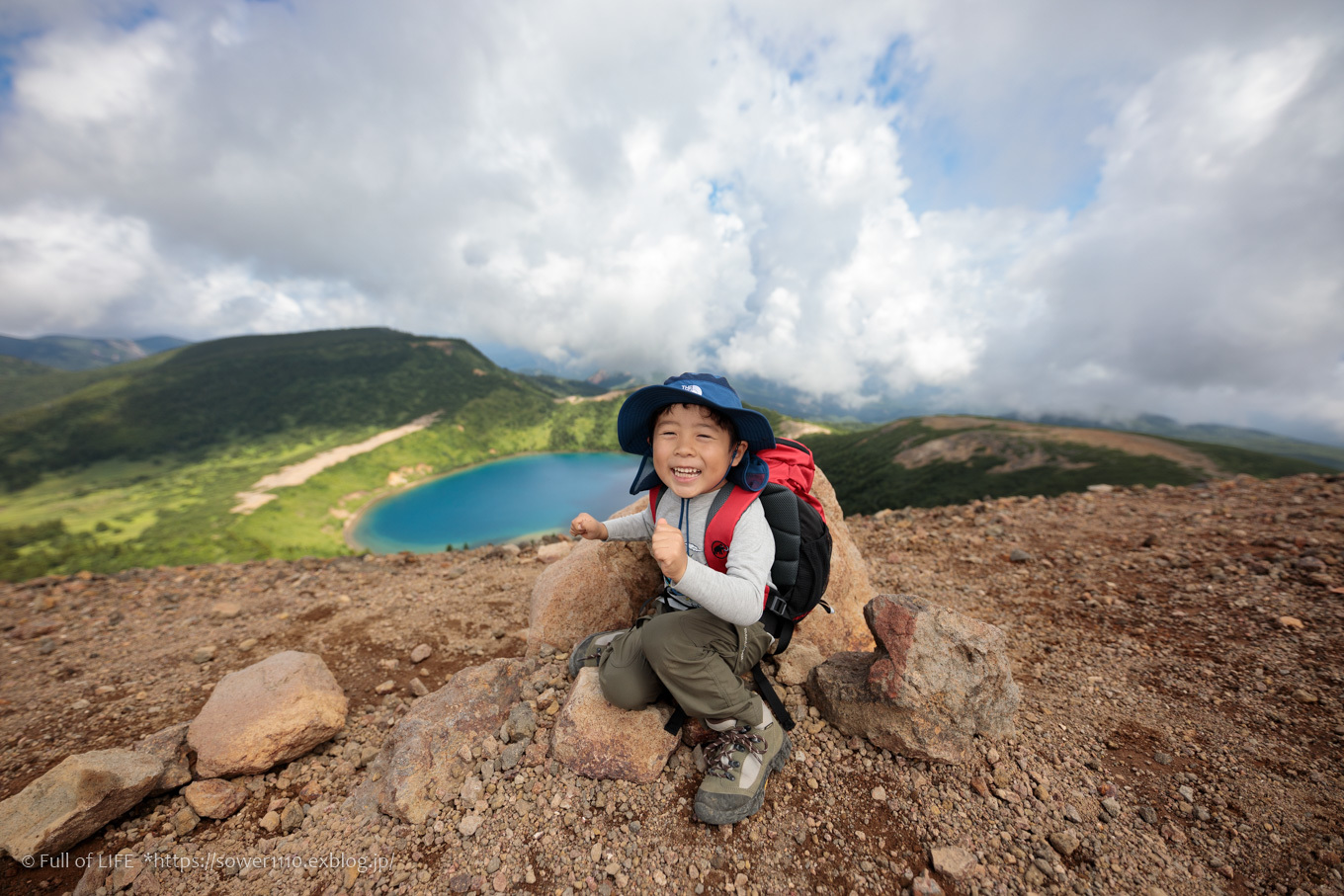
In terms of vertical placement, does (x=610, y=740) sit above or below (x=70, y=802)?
above

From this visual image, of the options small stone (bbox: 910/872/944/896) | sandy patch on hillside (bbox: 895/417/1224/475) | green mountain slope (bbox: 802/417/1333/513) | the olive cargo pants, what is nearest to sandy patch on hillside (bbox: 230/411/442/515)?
the olive cargo pants

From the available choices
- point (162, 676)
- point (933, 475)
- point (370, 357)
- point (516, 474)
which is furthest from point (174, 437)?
point (933, 475)

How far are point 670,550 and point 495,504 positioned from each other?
94.5 meters

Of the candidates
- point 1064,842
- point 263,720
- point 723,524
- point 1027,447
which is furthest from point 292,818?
point 1027,447

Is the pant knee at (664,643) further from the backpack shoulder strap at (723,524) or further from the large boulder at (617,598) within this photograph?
the large boulder at (617,598)

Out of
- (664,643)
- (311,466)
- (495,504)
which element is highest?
(664,643)

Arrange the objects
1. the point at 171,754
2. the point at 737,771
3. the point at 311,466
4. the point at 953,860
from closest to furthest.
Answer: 1. the point at 953,860
2. the point at 737,771
3. the point at 171,754
4. the point at 311,466

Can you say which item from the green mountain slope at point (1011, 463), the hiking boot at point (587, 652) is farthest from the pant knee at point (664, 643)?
the green mountain slope at point (1011, 463)

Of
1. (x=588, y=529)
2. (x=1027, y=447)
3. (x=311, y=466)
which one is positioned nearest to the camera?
(x=588, y=529)

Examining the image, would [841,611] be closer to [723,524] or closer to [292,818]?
[723,524]

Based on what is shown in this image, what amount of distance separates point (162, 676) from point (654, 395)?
726 cm

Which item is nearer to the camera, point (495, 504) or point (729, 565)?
point (729, 565)

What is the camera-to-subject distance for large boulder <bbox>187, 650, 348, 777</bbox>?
377 centimetres

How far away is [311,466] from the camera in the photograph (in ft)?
321
